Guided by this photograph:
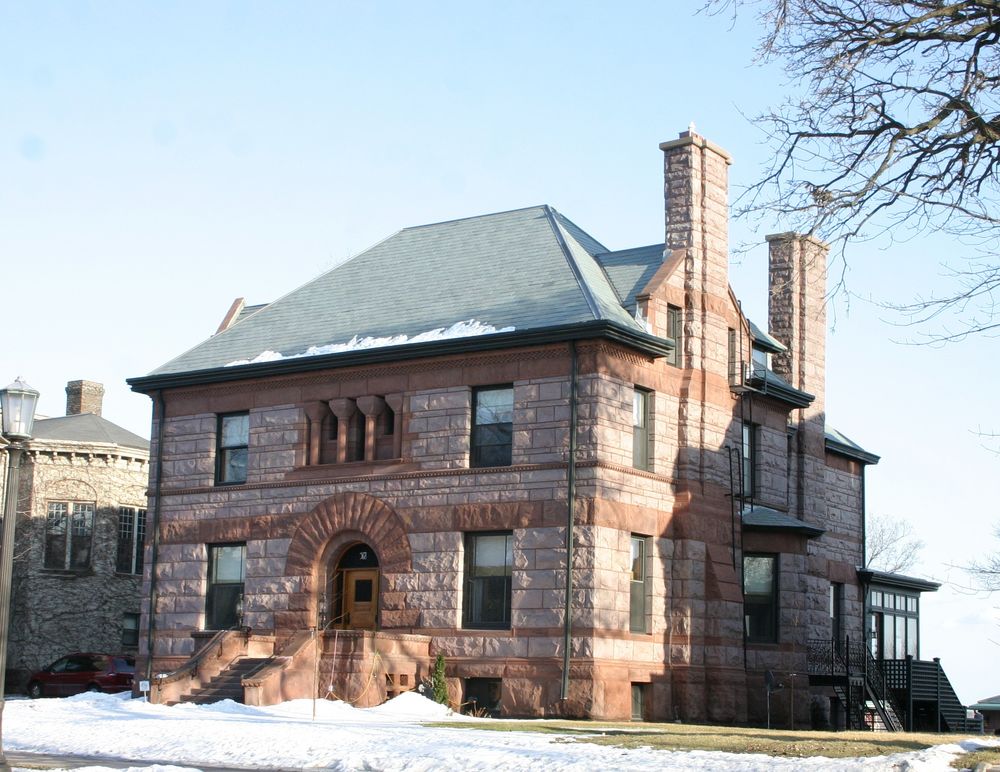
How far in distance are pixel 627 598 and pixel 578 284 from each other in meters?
7.08

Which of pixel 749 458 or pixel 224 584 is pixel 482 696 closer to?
pixel 224 584

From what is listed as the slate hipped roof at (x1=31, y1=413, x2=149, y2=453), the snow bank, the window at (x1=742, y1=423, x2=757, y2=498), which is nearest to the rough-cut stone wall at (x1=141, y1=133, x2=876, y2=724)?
the window at (x1=742, y1=423, x2=757, y2=498)

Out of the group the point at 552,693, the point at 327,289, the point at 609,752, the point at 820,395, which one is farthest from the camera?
the point at 820,395

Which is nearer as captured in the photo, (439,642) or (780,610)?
(439,642)

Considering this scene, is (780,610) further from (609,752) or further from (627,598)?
(609,752)

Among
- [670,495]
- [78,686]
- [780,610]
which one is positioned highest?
[670,495]

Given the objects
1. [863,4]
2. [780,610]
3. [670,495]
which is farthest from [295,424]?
[863,4]

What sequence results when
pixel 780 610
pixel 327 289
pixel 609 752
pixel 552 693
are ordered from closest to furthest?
pixel 609 752 → pixel 552 693 → pixel 780 610 → pixel 327 289

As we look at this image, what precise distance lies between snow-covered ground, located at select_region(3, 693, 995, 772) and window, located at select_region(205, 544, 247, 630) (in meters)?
6.33

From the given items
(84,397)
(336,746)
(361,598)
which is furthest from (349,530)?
(84,397)

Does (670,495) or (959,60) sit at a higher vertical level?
(959,60)

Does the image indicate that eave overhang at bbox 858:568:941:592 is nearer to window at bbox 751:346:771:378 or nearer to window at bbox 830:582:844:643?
window at bbox 830:582:844:643

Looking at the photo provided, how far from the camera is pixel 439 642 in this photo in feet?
103

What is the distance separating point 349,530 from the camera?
33.3m
